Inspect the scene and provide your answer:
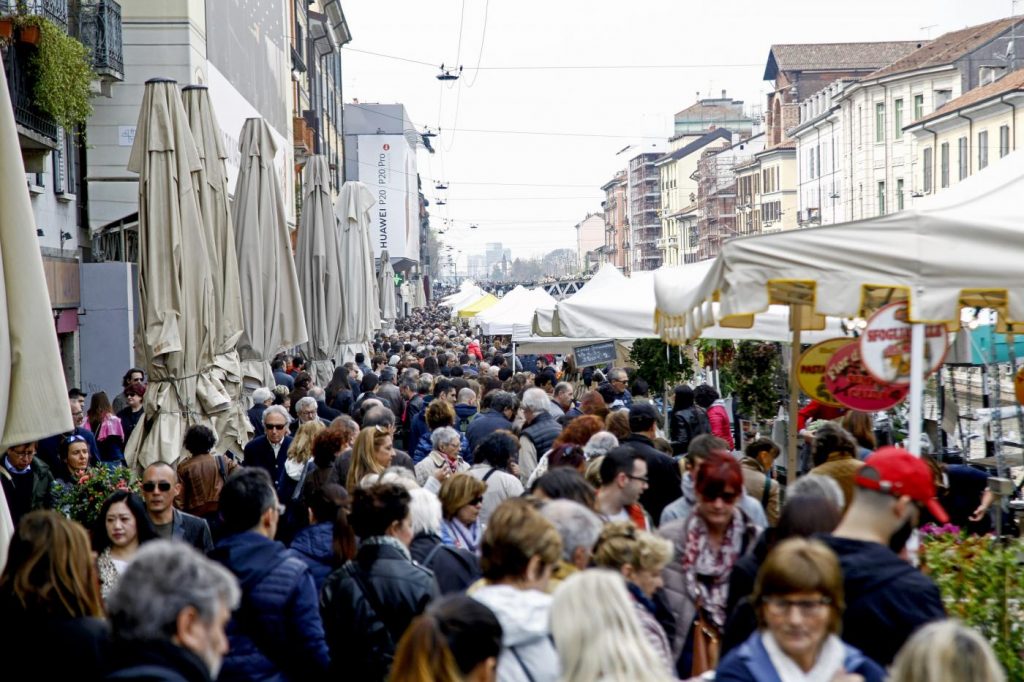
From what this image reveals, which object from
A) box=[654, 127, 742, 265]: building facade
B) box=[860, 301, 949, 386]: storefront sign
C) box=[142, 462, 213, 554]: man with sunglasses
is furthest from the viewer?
box=[654, 127, 742, 265]: building facade

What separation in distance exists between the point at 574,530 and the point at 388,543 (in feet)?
2.85

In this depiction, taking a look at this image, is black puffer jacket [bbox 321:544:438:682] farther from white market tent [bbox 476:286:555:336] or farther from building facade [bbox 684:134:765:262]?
building facade [bbox 684:134:765:262]

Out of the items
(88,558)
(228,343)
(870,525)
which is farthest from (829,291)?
(228,343)

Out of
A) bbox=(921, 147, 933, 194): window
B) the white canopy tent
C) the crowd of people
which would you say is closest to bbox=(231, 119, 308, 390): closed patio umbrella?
the white canopy tent

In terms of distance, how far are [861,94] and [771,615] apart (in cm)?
7238

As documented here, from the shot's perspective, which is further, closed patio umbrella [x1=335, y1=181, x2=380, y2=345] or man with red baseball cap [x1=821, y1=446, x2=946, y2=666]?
closed patio umbrella [x1=335, y1=181, x2=380, y2=345]

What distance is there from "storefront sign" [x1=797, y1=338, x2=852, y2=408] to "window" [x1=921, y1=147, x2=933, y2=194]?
184 ft

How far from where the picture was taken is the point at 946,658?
3.19 meters

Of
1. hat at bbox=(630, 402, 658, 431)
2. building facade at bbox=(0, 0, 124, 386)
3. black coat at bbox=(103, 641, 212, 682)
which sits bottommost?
black coat at bbox=(103, 641, 212, 682)

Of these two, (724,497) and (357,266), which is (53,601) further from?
(357,266)

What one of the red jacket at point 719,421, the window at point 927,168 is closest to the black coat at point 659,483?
the red jacket at point 719,421

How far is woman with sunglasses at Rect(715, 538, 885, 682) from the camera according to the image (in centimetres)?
395

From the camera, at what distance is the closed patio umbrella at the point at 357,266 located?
24266 mm

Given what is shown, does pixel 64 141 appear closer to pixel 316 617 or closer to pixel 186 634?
pixel 316 617
